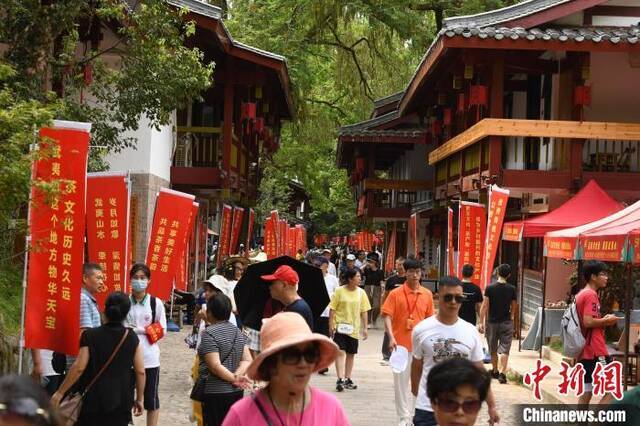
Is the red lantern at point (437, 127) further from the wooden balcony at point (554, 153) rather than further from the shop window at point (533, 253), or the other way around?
the wooden balcony at point (554, 153)

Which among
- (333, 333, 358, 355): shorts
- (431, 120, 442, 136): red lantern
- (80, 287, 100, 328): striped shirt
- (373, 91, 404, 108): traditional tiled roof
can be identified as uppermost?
(373, 91, 404, 108): traditional tiled roof

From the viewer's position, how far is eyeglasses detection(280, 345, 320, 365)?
4.32 meters

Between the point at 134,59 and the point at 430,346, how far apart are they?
7871 mm

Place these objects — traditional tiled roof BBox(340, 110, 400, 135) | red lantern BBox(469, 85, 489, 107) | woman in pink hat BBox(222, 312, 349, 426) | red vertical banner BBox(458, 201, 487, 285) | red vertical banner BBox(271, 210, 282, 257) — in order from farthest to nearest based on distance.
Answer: traditional tiled roof BBox(340, 110, 400, 135)
red vertical banner BBox(271, 210, 282, 257)
red lantern BBox(469, 85, 489, 107)
red vertical banner BBox(458, 201, 487, 285)
woman in pink hat BBox(222, 312, 349, 426)

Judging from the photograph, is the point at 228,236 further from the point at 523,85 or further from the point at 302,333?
the point at 302,333

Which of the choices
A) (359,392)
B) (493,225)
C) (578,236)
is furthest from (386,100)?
(578,236)

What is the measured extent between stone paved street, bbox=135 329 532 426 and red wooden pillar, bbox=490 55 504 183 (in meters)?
4.36

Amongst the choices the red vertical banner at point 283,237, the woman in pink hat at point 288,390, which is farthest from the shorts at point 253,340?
the red vertical banner at point 283,237

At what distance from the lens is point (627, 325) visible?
464 inches

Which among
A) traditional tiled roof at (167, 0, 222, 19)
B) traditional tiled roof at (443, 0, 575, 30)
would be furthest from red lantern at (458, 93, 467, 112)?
traditional tiled roof at (167, 0, 222, 19)

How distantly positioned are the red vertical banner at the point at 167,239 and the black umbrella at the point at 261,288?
3441mm

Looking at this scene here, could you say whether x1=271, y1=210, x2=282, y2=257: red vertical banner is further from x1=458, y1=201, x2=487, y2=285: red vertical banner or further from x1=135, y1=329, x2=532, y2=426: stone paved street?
x1=458, y1=201, x2=487, y2=285: red vertical banner

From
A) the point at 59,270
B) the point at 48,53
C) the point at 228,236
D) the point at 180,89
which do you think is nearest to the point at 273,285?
the point at 59,270

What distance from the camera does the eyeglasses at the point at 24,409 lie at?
104 inches
